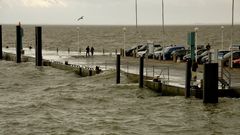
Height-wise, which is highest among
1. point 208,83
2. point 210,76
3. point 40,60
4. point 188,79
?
point 40,60

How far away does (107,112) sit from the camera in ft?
109

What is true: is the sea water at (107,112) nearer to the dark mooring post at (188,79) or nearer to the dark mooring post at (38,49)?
the dark mooring post at (188,79)

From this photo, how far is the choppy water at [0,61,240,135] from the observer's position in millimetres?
29062

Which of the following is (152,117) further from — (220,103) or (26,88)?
(26,88)

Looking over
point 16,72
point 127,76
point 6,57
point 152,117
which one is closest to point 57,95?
point 127,76

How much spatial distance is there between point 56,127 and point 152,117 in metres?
5.55

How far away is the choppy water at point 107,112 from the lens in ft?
95.3

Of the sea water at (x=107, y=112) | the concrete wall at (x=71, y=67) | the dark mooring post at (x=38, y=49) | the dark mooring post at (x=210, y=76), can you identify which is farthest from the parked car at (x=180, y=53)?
the dark mooring post at (x=210, y=76)

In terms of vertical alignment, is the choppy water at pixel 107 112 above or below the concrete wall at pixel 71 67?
below

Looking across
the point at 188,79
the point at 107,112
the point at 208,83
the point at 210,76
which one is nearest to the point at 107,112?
the point at 107,112

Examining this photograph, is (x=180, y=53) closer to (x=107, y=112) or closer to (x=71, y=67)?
(x=71, y=67)

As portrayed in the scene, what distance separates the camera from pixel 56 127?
2961cm

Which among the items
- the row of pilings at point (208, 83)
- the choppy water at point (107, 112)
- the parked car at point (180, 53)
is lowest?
the choppy water at point (107, 112)

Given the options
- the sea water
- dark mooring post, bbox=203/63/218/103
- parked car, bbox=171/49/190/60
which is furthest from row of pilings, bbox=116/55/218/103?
parked car, bbox=171/49/190/60
